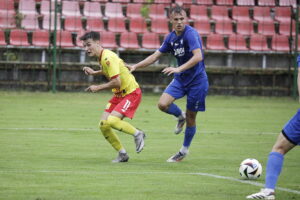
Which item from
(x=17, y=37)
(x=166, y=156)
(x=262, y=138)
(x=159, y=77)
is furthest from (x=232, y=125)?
(x=17, y=37)

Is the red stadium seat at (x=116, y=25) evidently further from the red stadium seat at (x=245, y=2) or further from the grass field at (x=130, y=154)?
the red stadium seat at (x=245, y=2)

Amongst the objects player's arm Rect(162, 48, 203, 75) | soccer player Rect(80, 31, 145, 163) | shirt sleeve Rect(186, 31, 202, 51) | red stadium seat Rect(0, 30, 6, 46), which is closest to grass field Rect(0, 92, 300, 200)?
soccer player Rect(80, 31, 145, 163)

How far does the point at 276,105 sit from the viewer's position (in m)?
22.9

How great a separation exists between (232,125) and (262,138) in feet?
8.57

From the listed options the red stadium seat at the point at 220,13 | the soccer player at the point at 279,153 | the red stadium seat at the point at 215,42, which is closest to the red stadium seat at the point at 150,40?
the red stadium seat at the point at 215,42

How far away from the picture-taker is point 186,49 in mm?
10930

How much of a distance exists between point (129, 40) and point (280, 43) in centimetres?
595

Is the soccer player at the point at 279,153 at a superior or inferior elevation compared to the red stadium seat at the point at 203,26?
superior

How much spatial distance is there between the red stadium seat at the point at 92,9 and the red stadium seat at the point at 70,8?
0.30m

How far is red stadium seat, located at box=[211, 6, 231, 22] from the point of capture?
2709 cm

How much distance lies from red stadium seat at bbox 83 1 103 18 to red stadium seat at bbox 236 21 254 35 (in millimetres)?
5354

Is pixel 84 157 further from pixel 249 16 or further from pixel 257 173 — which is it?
pixel 249 16

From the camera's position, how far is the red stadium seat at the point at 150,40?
25234 millimetres

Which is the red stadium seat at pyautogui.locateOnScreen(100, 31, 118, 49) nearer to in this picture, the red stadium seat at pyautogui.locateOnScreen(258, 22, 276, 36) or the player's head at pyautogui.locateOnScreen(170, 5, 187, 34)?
the red stadium seat at pyautogui.locateOnScreen(258, 22, 276, 36)
